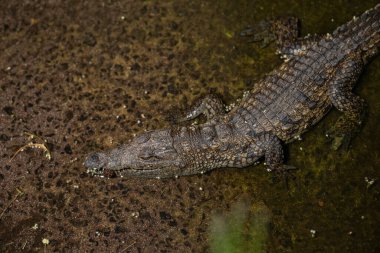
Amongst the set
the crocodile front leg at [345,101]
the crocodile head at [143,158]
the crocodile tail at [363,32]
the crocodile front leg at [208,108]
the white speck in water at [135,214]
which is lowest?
the white speck in water at [135,214]

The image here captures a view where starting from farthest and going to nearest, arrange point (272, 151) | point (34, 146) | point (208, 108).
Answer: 1. point (208, 108)
2. point (34, 146)
3. point (272, 151)

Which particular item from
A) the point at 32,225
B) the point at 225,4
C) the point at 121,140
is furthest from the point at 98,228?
the point at 225,4

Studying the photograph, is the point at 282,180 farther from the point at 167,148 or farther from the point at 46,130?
the point at 46,130

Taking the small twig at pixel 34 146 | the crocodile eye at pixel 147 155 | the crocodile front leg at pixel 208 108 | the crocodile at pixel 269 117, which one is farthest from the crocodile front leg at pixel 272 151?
the small twig at pixel 34 146

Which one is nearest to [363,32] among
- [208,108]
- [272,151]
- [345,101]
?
[345,101]

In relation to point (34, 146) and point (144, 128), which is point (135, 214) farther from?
point (34, 146)

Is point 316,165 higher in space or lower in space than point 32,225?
higher

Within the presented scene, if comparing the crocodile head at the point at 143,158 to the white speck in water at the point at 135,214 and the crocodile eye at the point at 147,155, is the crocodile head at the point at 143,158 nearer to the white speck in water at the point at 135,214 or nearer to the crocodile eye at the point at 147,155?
the crocodile eye at the point at 147,155
